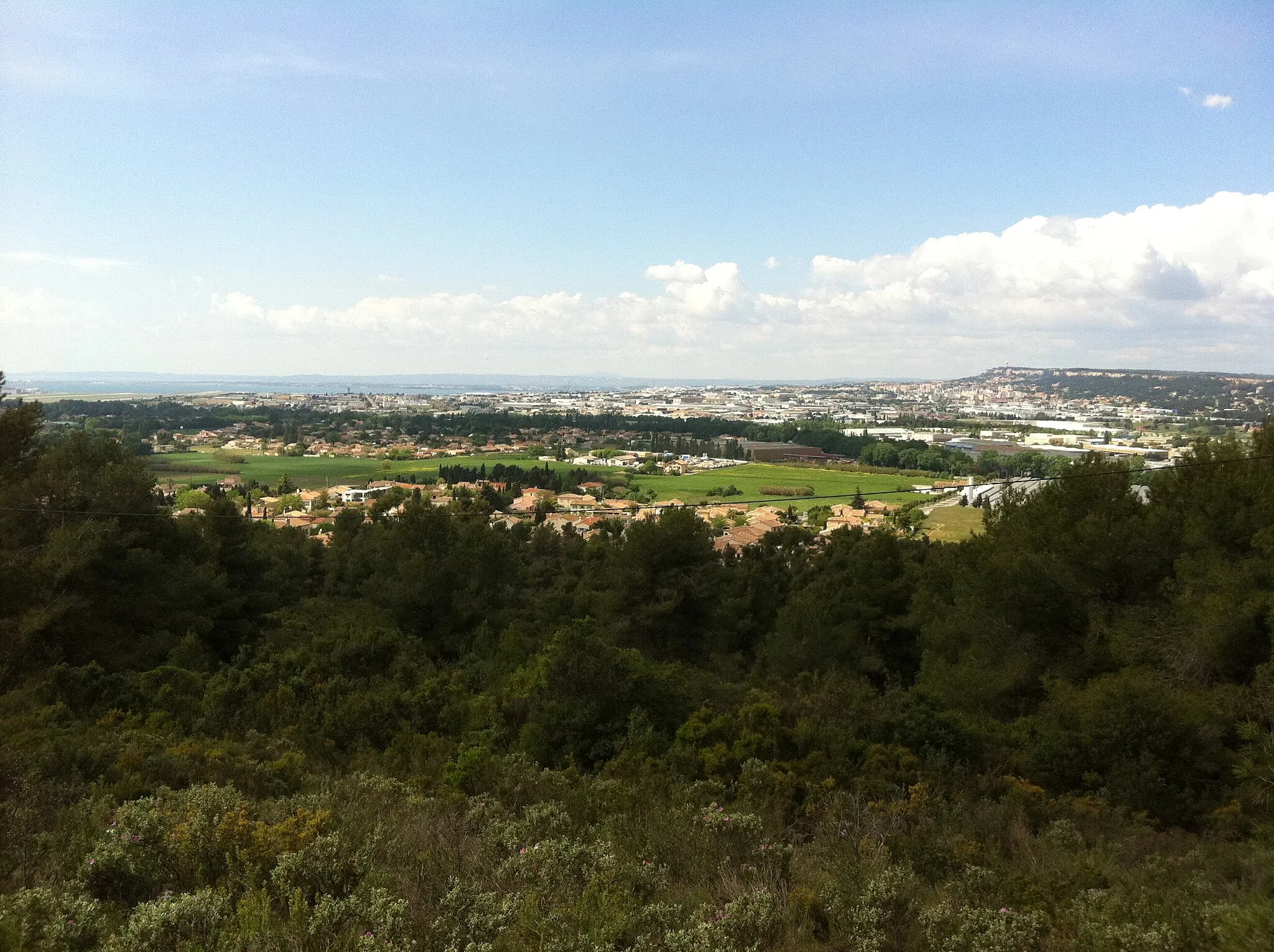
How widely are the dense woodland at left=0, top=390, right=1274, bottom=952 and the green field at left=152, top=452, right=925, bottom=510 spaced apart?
11667 millimetres

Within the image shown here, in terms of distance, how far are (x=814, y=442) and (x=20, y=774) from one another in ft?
138

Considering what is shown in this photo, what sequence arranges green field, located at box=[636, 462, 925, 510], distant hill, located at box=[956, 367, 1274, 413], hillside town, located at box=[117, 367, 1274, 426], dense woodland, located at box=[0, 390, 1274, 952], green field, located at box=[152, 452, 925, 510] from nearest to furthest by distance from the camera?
dense woodland, located at box=[0, 390, 1274, 952], distant hill, located at box=[956, 367, 1274, 413], hillside town, located at box=[117, 367, 1274, 426], green field, located at box=[152, 452, 925, 510], green field, located at box=[636, 462, 925, 510]

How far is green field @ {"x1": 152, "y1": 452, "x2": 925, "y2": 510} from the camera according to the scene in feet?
95.7

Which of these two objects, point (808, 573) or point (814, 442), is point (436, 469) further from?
point (808, 573)

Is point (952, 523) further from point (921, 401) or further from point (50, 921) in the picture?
point (921, 401)

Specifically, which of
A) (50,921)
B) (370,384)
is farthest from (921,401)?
(370,384)

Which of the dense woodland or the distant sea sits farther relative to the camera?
the distant sea

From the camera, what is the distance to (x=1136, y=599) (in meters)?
10.5

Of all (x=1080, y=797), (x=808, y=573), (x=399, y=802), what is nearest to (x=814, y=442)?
(x=808, y=573)

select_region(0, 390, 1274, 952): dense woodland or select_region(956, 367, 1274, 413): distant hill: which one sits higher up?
select_region(956, 367, 1274, 413): distant hill

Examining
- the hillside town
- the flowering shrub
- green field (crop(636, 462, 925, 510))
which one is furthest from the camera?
green field (crop(636, 462, 925, 510))

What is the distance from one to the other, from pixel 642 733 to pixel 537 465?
1386 inches

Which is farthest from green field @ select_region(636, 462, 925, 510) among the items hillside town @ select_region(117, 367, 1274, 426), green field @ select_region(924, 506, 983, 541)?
hillside town @ select_region(117, 367, 1274, 426)

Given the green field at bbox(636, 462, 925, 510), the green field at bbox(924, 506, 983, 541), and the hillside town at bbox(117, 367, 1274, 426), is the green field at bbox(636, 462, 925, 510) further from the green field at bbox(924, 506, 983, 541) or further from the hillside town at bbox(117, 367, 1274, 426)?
the hillside town at bbox(117, 367, 1274, 426)
